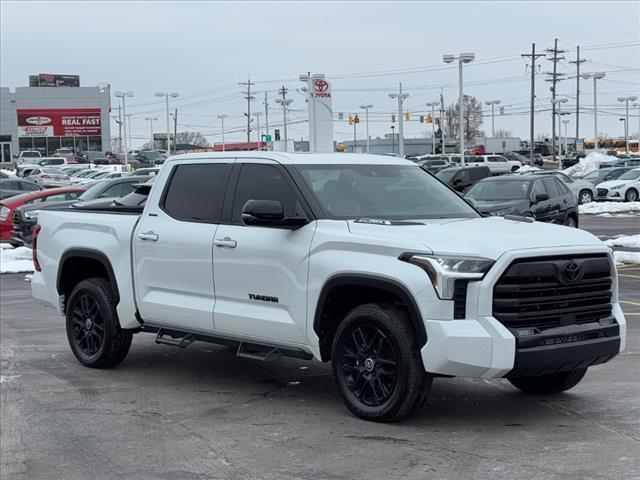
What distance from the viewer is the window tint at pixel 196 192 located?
313 inches

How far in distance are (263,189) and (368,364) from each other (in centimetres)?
178

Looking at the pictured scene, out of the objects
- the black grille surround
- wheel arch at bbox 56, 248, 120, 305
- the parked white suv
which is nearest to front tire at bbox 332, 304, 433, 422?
the black grille surround

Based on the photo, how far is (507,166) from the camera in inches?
2611

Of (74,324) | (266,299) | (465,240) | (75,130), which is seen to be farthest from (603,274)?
(75,130)

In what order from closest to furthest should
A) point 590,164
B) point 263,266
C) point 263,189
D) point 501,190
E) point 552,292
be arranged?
Answer: point 552,292 < point 263,266 < point 263,189 < point 501,190 < point 590,164

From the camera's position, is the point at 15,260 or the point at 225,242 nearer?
the point at 225,242

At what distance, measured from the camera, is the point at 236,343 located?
7.64m

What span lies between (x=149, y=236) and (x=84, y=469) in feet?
9.17

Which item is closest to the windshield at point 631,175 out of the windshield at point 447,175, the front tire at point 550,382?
the windshield at point 447,175

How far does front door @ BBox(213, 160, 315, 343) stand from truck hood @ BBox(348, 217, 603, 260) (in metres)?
0.54

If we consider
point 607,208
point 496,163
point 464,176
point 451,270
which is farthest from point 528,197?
point 496,163

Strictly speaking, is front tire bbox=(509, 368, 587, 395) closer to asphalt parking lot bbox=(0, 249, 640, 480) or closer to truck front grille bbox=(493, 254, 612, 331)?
asphalt parking lot bbox=(0, 249, 640, 480)

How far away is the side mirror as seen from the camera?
6906 mm

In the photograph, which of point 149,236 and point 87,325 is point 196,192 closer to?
point 149,236
